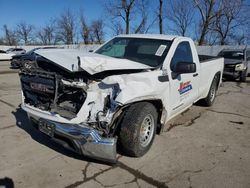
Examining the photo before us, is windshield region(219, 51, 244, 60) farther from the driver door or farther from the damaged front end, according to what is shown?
the damaged front end

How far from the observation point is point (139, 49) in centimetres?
482

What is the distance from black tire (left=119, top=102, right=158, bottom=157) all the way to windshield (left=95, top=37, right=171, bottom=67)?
899 mm

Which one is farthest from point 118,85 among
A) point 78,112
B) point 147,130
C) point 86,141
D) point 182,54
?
point 182,54

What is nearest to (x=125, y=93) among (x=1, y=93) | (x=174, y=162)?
(x=174, y=162)

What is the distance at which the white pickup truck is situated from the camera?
3262 mm

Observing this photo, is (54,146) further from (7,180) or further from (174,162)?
(174,162)

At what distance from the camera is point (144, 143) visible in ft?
12.8

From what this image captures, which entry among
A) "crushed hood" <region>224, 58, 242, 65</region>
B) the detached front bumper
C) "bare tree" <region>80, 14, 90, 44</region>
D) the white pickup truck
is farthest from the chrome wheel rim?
"bare tree" <region>80, 14, 90, 44</region>

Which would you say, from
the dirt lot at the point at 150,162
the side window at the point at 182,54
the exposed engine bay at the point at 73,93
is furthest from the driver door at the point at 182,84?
the exposed engine bay at the point at 73,93

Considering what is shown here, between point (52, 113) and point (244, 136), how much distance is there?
3671 mm

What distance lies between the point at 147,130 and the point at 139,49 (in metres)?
1.66

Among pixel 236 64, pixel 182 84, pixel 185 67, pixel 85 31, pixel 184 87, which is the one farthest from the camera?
pixel 85 31

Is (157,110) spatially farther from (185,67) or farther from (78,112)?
(78,112)

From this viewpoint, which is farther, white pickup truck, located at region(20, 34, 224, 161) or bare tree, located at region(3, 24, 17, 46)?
bare tree, located at region(3, 24, 17, 46)
